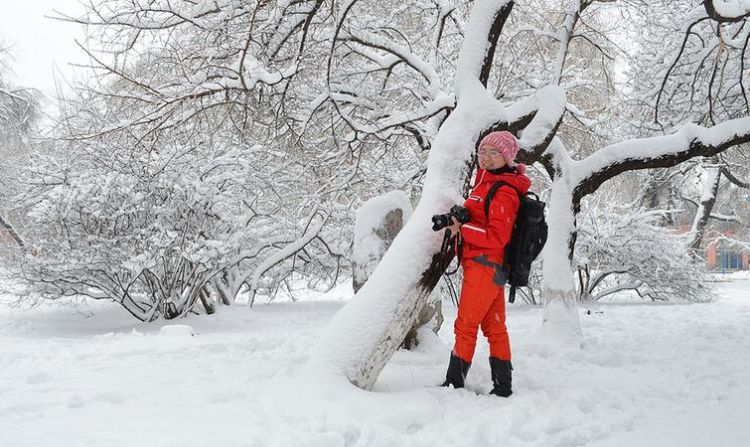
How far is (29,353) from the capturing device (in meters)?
5.59

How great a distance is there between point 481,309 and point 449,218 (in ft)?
2.09

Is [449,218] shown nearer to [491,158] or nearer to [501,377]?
[491,158]

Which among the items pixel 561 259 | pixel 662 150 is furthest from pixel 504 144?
pixel 662 150

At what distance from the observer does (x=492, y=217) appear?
363 cm

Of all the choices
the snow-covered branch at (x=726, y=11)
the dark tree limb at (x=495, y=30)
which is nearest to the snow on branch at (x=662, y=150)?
the snow-covered branch at (x=726, y=11)

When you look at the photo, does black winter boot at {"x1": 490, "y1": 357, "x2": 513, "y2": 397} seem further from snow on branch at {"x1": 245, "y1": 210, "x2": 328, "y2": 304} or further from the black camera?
snow on branch at {"x1": 245, "y1": 210, "x2": 328, "y2": 304}

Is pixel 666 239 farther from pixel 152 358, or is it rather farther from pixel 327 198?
pixel 152 358

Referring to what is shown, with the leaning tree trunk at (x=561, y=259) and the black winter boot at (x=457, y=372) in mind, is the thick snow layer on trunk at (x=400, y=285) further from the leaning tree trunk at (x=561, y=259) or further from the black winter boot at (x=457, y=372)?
the leaning tree trunk at (x=561, y=259)

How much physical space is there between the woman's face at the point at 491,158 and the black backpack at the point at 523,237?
154 millimetres

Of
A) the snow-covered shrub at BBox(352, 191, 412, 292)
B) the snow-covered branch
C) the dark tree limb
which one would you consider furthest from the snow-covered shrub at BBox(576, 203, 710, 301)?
the dark tree limb

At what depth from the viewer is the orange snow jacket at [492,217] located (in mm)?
3615

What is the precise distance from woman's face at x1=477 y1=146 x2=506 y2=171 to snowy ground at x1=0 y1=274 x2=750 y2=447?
1.52 meters

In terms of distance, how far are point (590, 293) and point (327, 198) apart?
6963 millimetres

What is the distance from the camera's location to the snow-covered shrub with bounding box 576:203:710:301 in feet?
39.7
